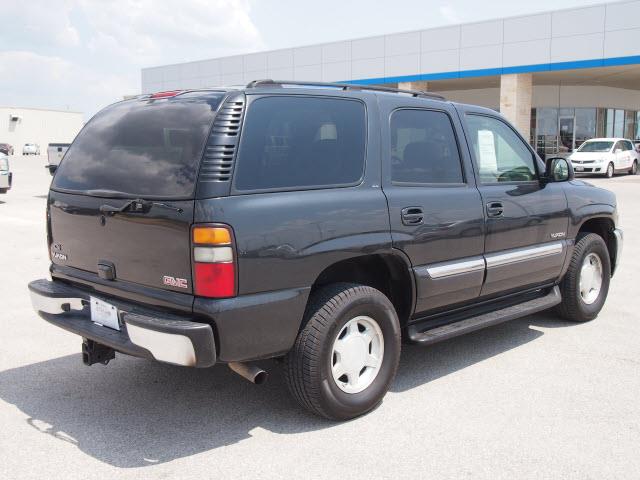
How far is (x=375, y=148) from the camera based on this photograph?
410 cm

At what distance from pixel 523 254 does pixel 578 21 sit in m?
26.3

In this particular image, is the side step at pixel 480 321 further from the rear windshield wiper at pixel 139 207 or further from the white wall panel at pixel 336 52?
the white wall panel at pixel 336 52

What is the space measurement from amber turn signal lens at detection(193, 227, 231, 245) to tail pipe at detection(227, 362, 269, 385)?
71 cm

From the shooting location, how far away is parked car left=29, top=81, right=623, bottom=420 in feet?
11.0

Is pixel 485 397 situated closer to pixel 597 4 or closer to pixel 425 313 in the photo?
pixel 425 313

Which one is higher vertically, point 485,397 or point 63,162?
point 63,162

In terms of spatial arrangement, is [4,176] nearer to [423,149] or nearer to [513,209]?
[423,149]

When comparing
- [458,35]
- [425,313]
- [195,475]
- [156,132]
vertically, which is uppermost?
[458,35]

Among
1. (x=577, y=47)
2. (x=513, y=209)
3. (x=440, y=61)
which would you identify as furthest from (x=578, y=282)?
→ (x=440, y=61)

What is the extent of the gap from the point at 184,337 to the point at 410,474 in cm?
129

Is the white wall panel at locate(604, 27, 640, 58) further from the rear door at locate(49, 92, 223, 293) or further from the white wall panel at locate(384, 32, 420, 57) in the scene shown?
the rear door at locate(49, 92, 223, 293)

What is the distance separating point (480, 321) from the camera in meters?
4.68

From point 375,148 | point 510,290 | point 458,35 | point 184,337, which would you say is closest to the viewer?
point 184,337

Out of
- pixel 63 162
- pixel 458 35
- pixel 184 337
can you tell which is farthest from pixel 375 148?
pixel 458 35
